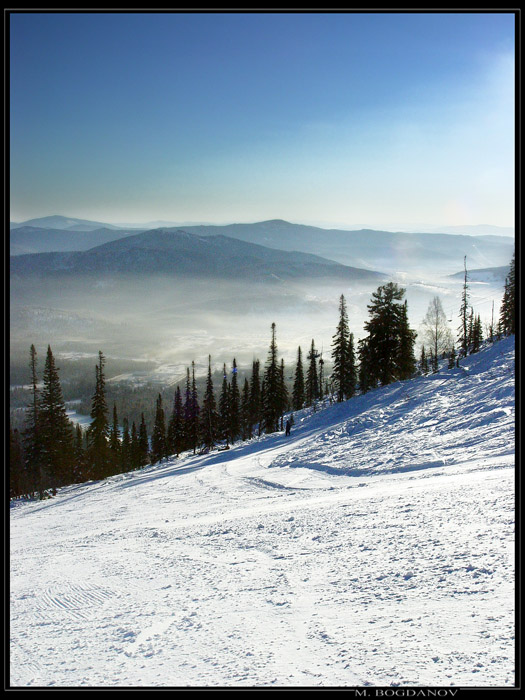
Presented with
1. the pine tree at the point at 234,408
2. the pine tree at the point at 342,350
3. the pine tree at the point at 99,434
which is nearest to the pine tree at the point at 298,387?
the pine tree at the point at 234,408

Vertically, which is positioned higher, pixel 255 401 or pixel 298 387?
pixel 298 387

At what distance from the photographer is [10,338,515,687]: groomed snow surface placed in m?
4.77

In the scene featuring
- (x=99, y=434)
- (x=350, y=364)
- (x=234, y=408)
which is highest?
(x=350, y=364)

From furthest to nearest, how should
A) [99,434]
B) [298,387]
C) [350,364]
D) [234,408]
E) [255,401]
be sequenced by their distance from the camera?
[298,387]
[255,401]
[234,408]
[350,364]
[99,434]

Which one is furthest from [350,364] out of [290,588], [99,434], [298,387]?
[290,588]

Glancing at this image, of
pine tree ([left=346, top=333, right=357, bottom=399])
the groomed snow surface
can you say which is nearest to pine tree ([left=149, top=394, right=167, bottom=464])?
pine tree ([left=346, top=333, right=357, bottom=399])

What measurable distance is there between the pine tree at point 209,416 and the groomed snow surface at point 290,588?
36655 millimetres

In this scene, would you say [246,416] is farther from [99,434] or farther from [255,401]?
[99,434]

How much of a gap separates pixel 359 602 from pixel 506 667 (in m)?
2.15

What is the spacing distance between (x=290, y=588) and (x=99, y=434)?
52357 millimetres

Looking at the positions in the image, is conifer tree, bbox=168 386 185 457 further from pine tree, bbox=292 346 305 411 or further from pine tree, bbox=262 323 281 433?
pine tree, bbox=292 346 305 411

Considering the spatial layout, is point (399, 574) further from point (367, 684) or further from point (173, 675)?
point (173, 675)

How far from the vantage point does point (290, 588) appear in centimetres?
691
